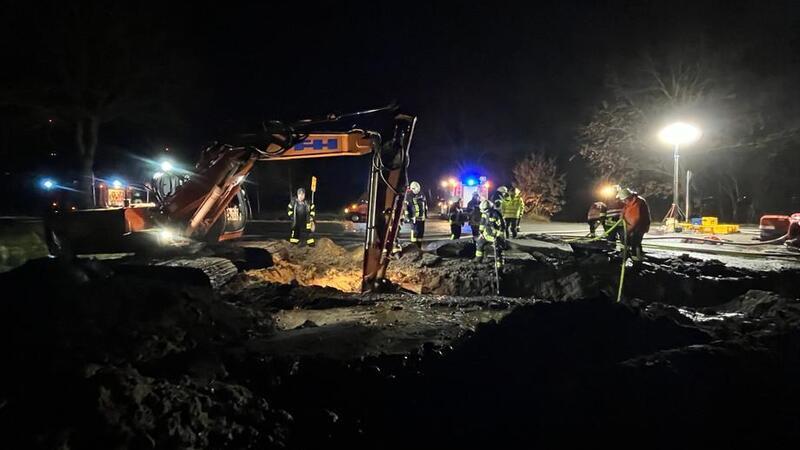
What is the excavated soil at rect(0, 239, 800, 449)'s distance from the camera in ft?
12.7

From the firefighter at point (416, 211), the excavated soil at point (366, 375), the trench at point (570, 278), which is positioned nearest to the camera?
the excavated soil at point (366, 375)

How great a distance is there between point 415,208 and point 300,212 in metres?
2.96

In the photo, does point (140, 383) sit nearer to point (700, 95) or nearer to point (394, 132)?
point (394, 132)

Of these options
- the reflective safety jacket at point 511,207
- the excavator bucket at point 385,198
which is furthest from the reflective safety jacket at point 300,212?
the reflective safety jacket at point 511,207

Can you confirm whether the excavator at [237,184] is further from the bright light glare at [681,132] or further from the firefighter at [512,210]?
the bright light glare at [681,132]

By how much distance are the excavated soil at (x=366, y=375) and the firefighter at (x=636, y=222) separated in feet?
13.2

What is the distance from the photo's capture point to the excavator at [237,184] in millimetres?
8852

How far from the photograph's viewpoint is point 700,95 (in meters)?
30.5

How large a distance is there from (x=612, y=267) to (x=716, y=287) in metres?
1.85

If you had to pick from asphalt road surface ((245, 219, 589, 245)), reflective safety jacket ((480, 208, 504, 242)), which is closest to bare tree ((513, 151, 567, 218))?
asphalt road surface ((245, 219, 589, 245))

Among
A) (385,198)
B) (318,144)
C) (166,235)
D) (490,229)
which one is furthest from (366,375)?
(490,229)

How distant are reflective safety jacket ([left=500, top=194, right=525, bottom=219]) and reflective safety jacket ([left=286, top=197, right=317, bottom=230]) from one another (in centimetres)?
787

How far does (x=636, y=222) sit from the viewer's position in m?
11.3

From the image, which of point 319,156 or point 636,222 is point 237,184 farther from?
point 636,222
